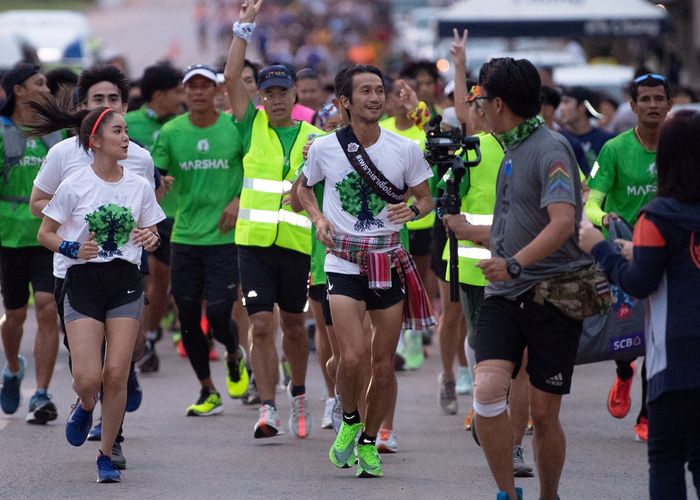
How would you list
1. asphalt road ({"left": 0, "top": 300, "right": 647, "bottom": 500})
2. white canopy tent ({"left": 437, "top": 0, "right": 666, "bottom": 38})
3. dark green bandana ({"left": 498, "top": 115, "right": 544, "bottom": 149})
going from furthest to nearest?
white canopy tent ({"left": 437, "top": 0, "right": 666, "bottom": 38}) → asphalt road ({"left": 0, "top": 300, "right": 647, "bottom": 500}) → dark green bandana ({"left": 498, "top": 115, "right": 544, "bottom": 149})

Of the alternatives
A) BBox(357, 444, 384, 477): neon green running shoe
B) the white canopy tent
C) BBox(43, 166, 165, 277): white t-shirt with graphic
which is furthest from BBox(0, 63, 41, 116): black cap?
the white canopy tent

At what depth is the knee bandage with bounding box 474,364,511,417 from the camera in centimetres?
706

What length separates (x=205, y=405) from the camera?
35.8 ft

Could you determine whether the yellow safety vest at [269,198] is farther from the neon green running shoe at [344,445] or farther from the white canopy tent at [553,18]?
the white canopy tent at [553,18]

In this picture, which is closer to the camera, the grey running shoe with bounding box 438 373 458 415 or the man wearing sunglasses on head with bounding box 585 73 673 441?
the man wearing sunglasses on head with bounding box 585 73 673 441

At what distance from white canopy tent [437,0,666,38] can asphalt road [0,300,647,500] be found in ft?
42.6

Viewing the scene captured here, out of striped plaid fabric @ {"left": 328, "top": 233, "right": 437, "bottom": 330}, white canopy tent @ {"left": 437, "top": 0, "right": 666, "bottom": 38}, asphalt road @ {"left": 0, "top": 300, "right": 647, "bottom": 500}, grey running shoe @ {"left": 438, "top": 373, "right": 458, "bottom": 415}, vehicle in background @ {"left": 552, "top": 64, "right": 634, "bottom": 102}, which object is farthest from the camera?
vehicle in background @ {"left": 552, "top": 64, "right": 634, "bottom": 102}

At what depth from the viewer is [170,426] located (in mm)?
10477

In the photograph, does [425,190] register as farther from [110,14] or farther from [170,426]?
[110,14]

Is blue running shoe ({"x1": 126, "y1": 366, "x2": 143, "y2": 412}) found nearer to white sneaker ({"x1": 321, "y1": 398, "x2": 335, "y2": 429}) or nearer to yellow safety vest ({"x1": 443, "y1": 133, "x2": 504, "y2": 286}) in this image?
white sneaker ({"x1": 321, "y1": 398, "x2": 335, "y2": 429})

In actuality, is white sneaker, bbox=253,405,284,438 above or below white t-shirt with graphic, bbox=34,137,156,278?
below

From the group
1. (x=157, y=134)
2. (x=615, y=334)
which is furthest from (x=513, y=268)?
(x=157, y=134)

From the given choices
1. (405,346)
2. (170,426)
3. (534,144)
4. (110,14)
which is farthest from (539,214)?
(110,14)

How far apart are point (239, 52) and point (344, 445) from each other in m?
2.58
